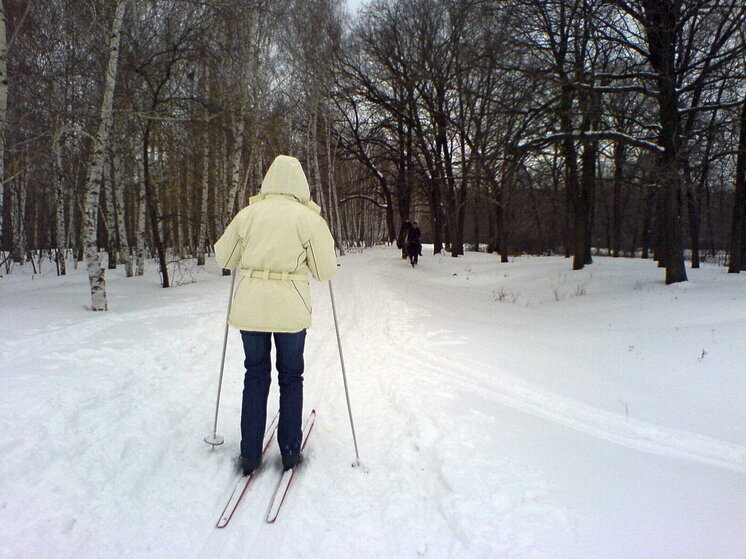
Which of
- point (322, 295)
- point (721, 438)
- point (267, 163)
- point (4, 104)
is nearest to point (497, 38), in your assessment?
point (322, 295)

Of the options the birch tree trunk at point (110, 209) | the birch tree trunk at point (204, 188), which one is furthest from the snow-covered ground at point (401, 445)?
the birch tree trunk at point (204, 188)

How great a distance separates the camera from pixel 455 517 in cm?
252

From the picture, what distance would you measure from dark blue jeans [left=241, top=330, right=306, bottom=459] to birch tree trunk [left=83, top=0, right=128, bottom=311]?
6.12 m

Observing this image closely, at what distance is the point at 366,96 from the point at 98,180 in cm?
2016

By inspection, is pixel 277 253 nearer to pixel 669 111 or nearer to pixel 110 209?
pixel 669 111

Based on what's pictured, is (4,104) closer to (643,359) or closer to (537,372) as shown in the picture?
(537,372)

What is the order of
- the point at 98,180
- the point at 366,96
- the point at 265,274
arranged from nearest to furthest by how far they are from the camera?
1. the point at 265,274
2. the point at 98,180
3. the point at 366,96

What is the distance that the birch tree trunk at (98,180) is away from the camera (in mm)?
7379

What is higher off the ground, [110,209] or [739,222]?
[110,209]

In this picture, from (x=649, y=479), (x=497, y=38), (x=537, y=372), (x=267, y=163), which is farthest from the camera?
(x=267, y=163)

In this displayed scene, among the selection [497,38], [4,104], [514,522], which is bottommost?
[514,522]

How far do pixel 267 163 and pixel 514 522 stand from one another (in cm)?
2555

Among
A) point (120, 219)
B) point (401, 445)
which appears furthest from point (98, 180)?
point (120, 219)

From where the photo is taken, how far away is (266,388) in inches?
118
